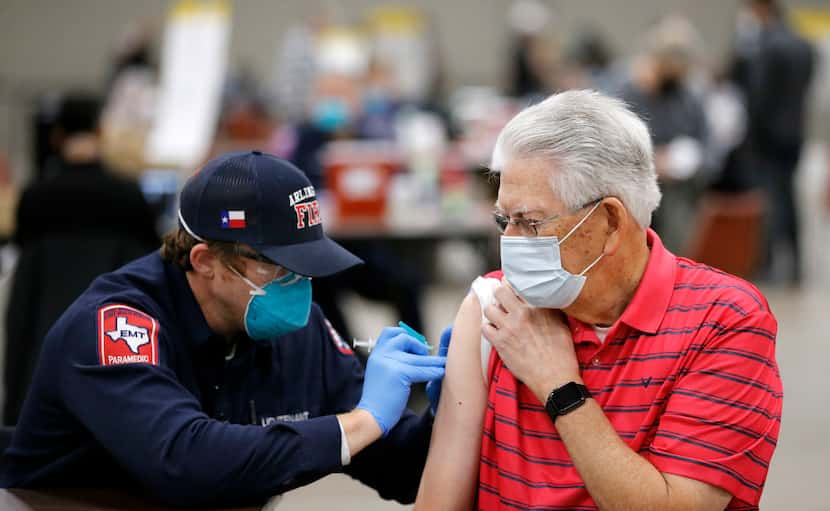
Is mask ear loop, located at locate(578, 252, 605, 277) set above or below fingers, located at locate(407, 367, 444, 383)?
above

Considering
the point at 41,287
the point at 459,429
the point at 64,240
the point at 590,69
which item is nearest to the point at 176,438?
the point at 459,429

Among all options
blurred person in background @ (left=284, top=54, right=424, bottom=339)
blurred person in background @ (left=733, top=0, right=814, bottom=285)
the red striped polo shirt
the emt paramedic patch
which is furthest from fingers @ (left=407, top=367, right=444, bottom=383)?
blurred person in background @ (left=733, top=0, right=814, bottom=285)

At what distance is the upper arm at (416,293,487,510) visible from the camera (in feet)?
6.47

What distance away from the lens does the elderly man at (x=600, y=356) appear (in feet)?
5.73

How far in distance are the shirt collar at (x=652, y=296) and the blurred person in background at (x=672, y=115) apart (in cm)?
474

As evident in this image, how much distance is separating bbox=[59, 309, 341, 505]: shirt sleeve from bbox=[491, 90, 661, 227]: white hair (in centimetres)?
57

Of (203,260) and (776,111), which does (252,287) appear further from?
(776,111)

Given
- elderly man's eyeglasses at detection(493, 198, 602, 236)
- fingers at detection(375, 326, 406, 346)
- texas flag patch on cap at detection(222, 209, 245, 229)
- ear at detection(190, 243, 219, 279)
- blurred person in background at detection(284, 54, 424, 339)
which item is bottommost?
blurred person in background at detection(284, 54, 424, 339)

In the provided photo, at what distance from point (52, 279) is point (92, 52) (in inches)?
514

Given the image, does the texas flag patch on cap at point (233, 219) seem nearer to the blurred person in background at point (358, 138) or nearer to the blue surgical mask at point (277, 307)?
the blue surgical mask at point (277, 307)

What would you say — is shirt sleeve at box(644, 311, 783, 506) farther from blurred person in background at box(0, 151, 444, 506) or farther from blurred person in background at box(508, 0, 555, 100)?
blurred person in background at box(508, 0, 555, 100)

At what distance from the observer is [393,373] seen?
197 cm

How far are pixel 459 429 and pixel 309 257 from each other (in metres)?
0.41

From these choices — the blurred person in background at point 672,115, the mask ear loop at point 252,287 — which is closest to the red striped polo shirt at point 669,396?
the mask ear loop at point 252,287
